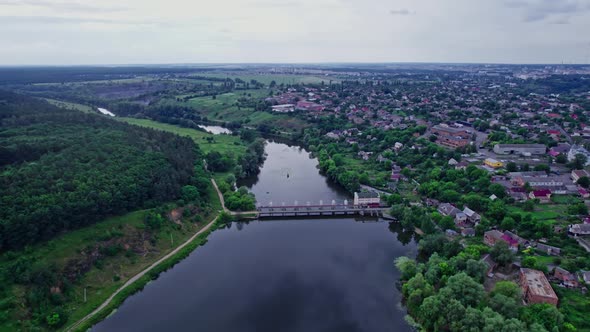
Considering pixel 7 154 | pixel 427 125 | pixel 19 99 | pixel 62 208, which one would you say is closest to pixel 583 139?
pixel 427 125

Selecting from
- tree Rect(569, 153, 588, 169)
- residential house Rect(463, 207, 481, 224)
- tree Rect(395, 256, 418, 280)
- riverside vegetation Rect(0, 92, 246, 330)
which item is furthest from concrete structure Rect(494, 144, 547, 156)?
riverside vegetation Rect(0, 92, 246, 330)

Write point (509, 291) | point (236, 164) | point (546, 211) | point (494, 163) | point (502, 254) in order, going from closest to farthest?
point (509, 291) → point (502, 254) → point (546, 211) → point (494, 163) → point (236, 164)

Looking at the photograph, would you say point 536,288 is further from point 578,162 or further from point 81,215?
point 81,215

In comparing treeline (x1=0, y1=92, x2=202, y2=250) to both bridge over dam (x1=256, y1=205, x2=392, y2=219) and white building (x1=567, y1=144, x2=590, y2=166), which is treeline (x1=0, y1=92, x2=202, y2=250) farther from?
white building (x1=567, y1=144, x2=590, y2=166)

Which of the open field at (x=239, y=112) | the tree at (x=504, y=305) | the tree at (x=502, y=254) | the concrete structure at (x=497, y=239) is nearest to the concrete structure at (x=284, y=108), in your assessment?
the open field at (x=239, y=112)

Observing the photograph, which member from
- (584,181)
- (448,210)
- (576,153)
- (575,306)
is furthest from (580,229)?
(576,153)

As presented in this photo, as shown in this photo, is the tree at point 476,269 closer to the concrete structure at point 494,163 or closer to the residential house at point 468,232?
the residential house at point 468,232
